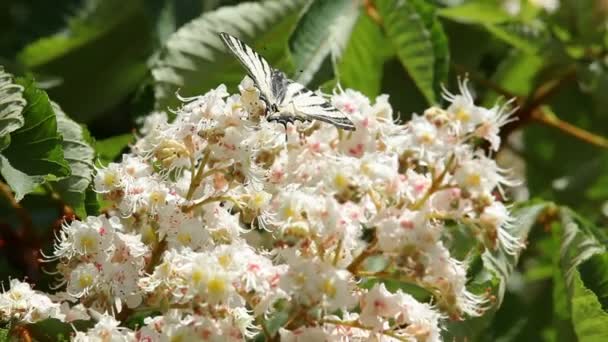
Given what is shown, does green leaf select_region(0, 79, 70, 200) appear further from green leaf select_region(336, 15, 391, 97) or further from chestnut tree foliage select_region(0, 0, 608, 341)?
green leaf select_region(336, 15, 391, 97)

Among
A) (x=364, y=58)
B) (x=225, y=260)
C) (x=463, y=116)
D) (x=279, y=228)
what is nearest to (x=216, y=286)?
(x=225, y=260)

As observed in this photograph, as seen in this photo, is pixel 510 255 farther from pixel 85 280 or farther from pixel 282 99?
pixel 85 280

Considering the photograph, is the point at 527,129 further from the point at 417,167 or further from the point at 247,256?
the point at 247,256

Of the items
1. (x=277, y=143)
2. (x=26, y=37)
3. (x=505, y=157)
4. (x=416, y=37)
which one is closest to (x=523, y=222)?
(x=416, y=37)

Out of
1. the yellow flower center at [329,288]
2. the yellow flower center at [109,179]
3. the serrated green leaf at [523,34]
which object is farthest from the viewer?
the serrated green leaf at [523,34]

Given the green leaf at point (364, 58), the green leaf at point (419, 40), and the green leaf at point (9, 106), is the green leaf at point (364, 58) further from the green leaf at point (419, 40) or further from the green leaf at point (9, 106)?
the green leaf at point (9, 106)

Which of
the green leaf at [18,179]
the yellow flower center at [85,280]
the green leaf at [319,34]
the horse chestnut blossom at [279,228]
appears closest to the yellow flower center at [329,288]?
the horse chestnut blossom at [279,228]

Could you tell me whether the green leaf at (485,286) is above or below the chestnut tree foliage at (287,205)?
below
